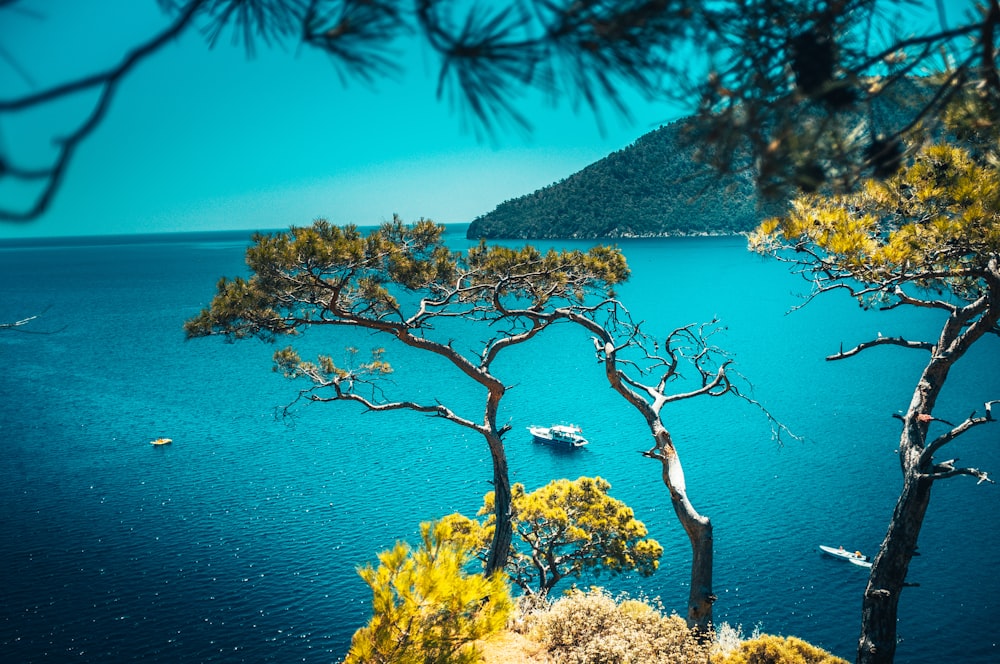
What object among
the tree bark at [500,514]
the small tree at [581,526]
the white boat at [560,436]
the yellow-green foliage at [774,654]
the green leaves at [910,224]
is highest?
the green leaves at [910,224]

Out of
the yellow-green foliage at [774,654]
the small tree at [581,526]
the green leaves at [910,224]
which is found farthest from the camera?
the small tree at [581,526]

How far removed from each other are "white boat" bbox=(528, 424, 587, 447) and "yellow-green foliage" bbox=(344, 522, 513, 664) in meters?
25.3

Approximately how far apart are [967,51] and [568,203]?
13769cm

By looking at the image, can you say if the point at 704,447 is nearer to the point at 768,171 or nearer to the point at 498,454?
the point at 498,454

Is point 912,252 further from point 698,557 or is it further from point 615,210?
point 615,210

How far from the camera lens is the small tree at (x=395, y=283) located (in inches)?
358

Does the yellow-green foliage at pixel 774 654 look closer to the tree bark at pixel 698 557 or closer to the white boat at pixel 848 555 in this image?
the tree bark at pixel 698 557

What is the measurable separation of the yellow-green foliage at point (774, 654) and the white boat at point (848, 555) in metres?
15.8

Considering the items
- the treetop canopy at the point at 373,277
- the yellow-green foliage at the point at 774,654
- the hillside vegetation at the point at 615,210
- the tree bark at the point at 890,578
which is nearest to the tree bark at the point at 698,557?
the yellow-green foliage at the point at 774,654

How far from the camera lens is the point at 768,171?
2938mm

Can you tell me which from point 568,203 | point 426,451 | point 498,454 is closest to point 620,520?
point 498,454

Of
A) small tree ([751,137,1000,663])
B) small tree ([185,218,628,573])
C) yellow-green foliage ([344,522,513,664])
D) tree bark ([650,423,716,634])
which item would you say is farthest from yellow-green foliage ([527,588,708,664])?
yellow-green foliage ([344,522,513,664])

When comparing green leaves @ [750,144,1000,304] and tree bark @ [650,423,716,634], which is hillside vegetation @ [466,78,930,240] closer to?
tree bark @ [650,423,716,634]

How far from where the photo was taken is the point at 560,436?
104 feet
